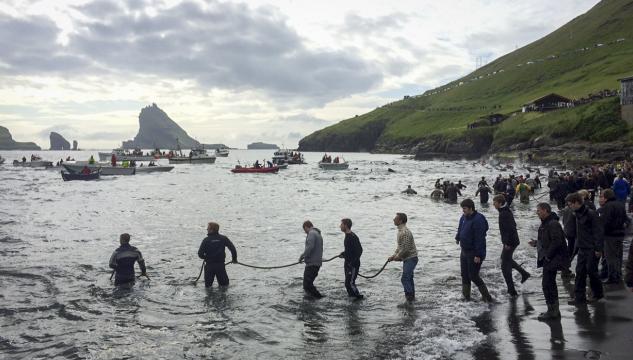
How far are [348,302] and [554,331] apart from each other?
218 inches

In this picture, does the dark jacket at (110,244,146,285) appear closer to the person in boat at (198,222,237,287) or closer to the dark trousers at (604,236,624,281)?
the person in boat at (198,222,237,287)

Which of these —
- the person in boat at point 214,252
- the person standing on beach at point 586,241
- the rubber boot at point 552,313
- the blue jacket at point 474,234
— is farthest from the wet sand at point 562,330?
the person in boat at point 214,252

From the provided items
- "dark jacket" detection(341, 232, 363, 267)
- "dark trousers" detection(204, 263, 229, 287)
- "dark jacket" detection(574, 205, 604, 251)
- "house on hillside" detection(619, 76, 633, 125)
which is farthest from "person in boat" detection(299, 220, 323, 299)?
"house on hillside" detection(619, 76, 633, 125)

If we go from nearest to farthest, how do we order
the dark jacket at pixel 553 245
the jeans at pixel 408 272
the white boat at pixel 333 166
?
the dark jacket at pixel 553 245 < the jeans at pixel 408 272 < the white boat at pixel 333 166

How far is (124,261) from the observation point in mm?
14945

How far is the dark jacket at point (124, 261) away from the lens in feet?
48.6

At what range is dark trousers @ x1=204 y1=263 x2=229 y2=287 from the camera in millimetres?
14742

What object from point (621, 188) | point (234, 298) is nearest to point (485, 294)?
point (234, 298)

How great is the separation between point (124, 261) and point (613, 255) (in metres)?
13.5

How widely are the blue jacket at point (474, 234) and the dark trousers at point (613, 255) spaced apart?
10.4ft

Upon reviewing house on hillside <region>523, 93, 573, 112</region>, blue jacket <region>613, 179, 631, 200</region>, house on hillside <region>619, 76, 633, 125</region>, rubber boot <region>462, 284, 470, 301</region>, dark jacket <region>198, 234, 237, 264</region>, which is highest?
house on hillside <region>523, 93, 573, 112</region>

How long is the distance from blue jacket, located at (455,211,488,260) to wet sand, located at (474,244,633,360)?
1491 mm

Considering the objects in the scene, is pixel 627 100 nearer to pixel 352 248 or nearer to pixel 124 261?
pixel 352 248

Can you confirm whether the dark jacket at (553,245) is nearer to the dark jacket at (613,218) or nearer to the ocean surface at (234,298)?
the ocean surface at (234,298)
